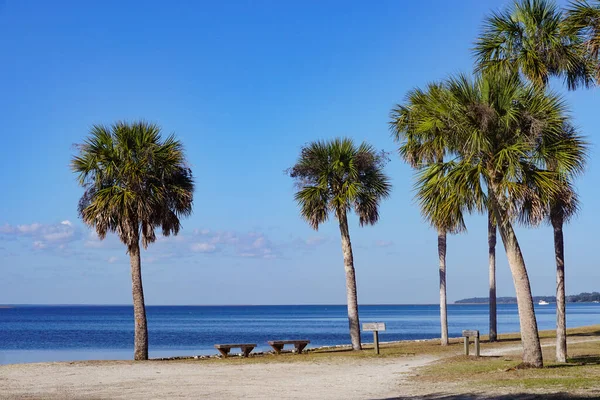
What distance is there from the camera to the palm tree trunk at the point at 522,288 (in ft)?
63.3

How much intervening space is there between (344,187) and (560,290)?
37.2 ft

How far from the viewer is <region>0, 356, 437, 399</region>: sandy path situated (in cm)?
1628

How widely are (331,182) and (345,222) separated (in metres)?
1.75

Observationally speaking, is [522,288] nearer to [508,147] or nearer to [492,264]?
[508,147]

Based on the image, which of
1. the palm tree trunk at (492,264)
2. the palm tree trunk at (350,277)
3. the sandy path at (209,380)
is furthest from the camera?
the palm tree trunk at (492,264)

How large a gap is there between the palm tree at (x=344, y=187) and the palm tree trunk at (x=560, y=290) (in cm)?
1035

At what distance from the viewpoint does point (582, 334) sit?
3578 centimetres

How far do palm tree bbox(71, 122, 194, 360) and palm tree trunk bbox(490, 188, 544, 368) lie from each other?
12914 millimetres

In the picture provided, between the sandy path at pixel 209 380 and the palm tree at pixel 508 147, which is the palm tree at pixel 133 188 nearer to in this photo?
the sandy path at pixel 209 380

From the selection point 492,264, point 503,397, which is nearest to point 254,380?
point 503,397

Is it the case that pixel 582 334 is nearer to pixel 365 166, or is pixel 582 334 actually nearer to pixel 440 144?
pixel 365 166

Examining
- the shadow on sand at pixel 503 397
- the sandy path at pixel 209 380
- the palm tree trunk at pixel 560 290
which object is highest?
the palm tree trunk at pixel 560 290

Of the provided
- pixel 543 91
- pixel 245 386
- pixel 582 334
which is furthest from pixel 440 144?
pixel 582 334

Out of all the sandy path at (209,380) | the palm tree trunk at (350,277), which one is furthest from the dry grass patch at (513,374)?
the palm tree trunk at (350,277)
